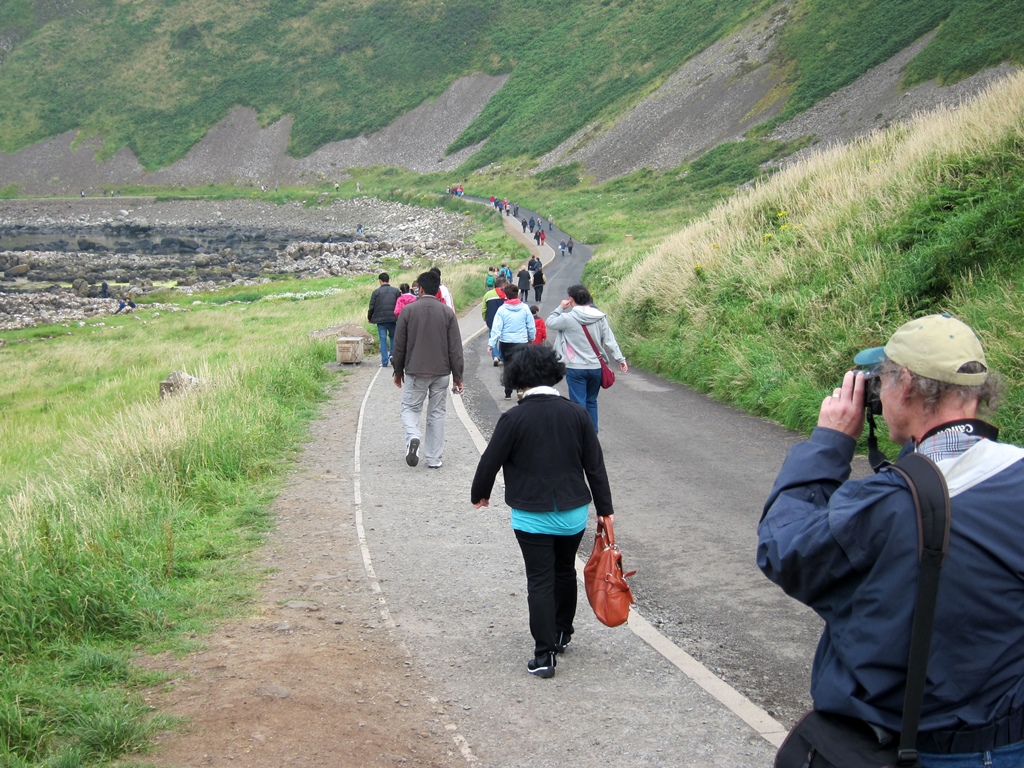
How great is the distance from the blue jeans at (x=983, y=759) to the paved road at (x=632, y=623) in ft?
6.57

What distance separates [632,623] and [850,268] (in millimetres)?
9683

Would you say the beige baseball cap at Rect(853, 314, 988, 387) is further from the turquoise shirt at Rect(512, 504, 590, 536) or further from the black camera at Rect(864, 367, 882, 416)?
the turquoise shirt at Rect(512, 504, 590, 536)

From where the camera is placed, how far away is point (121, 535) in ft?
23.6

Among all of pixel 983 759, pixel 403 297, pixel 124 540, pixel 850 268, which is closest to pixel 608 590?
pixel 983 759

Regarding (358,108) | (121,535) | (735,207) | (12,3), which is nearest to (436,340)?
(121,535)

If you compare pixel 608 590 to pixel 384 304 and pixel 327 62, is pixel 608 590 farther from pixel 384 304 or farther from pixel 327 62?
pixel 327 62

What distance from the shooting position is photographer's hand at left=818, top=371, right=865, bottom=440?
2.73 meters

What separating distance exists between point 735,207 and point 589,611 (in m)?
16.5

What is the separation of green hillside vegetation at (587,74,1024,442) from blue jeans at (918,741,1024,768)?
6905 millimetres

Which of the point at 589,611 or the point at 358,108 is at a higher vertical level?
the point at 358,108

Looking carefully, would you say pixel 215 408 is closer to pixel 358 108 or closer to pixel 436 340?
pixel 436 340

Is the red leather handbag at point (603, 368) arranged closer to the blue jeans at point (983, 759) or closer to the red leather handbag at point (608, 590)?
the red leather handbag at point (608, 590)

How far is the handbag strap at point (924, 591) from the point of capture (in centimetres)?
234

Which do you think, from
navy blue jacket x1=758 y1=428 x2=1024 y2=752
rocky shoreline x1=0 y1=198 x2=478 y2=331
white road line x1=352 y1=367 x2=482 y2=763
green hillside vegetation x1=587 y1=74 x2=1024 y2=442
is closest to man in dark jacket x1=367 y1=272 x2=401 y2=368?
white road line x1=352 y1=367 x2=482 y2=763
